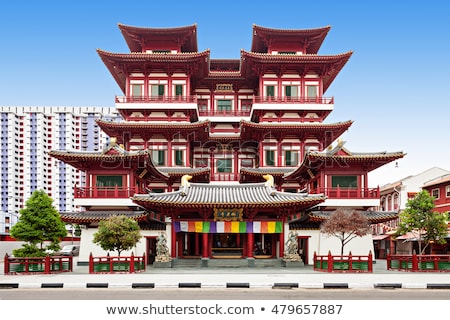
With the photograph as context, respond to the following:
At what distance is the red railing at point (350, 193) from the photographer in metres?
37.0

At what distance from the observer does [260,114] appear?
45000 millimetres

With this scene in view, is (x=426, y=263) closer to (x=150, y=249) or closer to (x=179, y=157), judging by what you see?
(x=150, y=249)

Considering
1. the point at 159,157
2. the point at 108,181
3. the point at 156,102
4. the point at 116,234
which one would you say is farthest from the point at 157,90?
the point at 116,234

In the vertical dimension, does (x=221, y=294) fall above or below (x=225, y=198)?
below

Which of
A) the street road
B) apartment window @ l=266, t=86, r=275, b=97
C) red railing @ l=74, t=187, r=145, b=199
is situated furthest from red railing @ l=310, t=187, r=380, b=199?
the street road

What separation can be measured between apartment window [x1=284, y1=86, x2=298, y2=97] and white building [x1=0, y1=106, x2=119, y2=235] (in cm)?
9805

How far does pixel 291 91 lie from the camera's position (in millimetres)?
45531

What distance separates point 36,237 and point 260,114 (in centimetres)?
2432

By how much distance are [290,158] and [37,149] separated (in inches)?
4195

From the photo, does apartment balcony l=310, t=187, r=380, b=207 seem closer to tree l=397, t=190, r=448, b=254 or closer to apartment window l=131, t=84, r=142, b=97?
tree l=397, t=190, r=448, b=254

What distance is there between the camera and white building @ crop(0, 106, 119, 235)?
126938mm

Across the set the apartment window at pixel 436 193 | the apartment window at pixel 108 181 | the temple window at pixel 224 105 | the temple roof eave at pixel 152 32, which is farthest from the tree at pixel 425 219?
the temple roof eave at pixel 152 32

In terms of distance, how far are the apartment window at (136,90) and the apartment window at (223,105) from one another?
28.8ft
